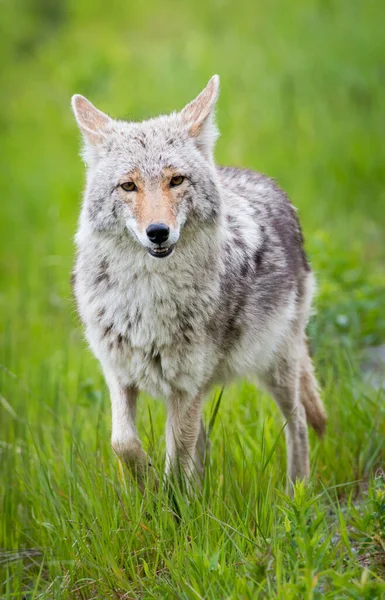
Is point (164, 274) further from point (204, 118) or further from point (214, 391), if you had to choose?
point (214, 391)

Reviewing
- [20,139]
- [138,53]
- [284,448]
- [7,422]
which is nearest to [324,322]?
[284,448]

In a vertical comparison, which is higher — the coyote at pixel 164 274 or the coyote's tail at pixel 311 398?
the coyote at pixel 164 274

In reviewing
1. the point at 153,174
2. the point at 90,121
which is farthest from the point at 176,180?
the point at 90,121

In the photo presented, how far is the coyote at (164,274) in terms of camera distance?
13.7 ft

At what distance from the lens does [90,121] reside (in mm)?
4555

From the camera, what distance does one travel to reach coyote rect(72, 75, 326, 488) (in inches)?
165

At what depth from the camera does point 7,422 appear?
19.9ft

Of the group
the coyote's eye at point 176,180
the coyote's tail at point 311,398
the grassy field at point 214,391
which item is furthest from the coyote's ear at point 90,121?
the coyote's tail at point 311,398

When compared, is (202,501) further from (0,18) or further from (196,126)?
(0,18)

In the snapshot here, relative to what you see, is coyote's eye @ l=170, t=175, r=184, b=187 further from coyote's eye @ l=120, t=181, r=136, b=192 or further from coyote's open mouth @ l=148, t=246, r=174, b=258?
coyote's open mouth @ l=148, t=246, r=174, b=258

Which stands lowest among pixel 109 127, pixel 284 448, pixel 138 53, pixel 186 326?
pixel 284 448

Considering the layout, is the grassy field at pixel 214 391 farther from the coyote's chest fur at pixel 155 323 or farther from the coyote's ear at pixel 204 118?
the coyote's ear at pixel 204 118

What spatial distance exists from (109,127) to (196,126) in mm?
435

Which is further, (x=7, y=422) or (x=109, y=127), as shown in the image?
(x=7, y=422)
